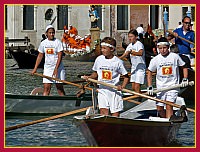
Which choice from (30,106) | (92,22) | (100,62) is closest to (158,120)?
(100,62)

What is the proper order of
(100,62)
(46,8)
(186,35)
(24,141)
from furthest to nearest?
(46,8) < (186,35) < (24,141) < (100,62)

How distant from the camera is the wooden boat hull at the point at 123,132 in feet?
26.9

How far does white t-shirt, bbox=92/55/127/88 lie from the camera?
8.98m

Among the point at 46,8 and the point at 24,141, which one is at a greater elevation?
the point at 46,8

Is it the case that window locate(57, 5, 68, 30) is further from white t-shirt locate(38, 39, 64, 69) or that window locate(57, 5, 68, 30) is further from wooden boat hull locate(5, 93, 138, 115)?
wooden boat hull locate(5, 93, 138, 115)

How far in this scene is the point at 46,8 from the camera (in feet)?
104

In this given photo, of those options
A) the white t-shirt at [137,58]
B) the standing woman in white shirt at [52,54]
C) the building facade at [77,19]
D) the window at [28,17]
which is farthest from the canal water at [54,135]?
the window at [28,17]

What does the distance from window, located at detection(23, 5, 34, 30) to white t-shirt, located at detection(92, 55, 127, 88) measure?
22892 mm

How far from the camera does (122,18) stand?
104 feet

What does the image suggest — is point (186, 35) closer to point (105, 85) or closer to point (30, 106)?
point (30, 106)

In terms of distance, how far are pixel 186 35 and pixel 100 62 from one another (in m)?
3.78

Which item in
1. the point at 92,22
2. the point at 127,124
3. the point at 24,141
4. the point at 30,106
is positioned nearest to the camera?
the point at 127,124

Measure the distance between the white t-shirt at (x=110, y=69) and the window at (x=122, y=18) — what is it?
22.6 meters

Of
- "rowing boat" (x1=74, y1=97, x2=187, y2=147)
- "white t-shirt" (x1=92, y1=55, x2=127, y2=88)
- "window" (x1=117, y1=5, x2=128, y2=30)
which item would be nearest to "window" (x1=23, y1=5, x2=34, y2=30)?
"window" (x1=117, y1=5, x2=128, y2=30)
